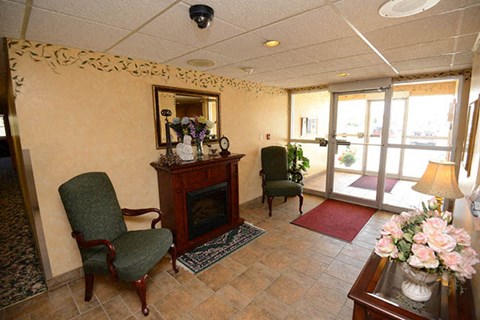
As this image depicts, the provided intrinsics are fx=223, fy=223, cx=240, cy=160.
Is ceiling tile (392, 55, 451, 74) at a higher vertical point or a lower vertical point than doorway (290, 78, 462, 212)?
higher

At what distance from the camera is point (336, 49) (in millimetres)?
2213

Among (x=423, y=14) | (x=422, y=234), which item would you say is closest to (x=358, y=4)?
(x=423, y=14)

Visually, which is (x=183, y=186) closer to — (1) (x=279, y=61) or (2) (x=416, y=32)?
(1) (x=279, y=61)

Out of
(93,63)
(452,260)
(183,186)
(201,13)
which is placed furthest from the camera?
(183,186)

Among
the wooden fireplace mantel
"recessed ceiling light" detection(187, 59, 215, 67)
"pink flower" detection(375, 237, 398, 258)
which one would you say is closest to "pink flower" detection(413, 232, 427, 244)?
"pink flower" detection(375, 237, 398, 258)

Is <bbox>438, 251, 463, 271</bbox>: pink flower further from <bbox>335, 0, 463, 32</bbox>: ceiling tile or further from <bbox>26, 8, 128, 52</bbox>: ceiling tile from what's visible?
<bbox>26, 8, 128, 52</bbox>: ceiling tile

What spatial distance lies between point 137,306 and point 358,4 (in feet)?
9.33

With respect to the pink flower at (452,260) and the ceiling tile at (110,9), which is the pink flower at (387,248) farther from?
the ceiling tile at (110,9)

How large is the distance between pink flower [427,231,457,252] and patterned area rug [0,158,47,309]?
317 cm

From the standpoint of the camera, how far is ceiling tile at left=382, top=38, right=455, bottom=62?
6.84 ft

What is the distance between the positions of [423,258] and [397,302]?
33 cm

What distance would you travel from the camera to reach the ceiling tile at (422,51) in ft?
6.84

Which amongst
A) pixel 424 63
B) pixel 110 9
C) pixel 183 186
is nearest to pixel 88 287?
pixel 183 186

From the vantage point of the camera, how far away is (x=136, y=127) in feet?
8.58
